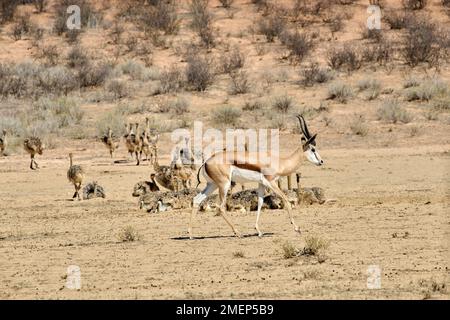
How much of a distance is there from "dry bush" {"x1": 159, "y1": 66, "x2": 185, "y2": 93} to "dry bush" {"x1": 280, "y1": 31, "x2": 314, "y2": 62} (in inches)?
171

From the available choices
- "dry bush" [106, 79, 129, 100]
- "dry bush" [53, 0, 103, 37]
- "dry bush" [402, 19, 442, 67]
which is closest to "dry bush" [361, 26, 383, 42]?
"dry bush" [402, 19, 442, 67]

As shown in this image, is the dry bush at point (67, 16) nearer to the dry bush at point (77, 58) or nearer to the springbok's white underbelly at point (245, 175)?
the dry bush at point (77, 58)

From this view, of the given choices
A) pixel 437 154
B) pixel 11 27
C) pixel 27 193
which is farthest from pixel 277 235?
pixel 11 27

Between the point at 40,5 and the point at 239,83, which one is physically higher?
the point at 40,5

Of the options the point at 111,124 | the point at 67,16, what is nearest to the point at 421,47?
the point at 111,124

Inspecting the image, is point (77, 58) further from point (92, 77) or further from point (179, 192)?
point (179, 192)

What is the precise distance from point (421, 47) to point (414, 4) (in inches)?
320

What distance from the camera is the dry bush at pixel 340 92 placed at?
30859 millimetres

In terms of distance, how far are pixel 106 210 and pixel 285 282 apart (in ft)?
23.2

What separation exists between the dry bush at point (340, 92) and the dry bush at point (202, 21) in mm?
8072

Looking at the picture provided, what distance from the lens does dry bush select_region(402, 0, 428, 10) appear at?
43062 millimetres

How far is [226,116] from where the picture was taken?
28.7 m

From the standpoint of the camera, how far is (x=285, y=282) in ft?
36.3
